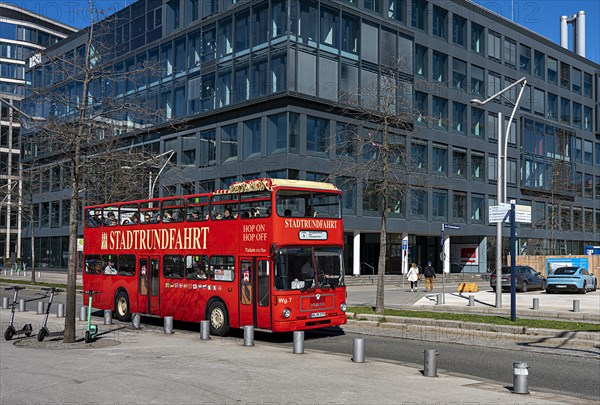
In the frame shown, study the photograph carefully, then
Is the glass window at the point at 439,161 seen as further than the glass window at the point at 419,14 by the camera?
Yes

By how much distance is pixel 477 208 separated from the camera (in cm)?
6312

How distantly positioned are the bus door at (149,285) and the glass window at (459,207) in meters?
42.8

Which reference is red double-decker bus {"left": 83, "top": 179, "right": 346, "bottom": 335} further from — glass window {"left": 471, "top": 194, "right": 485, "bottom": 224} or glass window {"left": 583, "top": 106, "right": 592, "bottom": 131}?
glass window {"left": 583, "top": 106, "right": 592, "bottom": 131}

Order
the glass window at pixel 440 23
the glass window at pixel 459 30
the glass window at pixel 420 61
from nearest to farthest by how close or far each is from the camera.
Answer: the glass window at pixel 420 61, the glass window at pixel 440 23, the glass window at pixel 459 30

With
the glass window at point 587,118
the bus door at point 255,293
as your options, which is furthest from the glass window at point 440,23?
the bus door at point 255,293

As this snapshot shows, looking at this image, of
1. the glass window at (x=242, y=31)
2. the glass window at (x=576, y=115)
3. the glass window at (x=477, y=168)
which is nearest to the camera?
the glass window at (x=242, y=31)

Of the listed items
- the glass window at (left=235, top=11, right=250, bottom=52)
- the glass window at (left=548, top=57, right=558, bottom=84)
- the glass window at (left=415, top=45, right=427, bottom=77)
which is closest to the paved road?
the glass window at (left=235, top=11, right=250, bottom=52)

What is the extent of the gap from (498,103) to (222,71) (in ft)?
93.1

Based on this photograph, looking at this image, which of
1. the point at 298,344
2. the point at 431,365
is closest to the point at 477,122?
the point at 298,344

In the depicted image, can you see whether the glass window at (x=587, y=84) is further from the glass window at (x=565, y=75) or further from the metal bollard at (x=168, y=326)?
the metal bollard at (x=168, y=326)

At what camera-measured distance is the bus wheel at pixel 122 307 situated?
871 inches

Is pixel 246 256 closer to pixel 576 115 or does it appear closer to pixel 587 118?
pixel 576 115

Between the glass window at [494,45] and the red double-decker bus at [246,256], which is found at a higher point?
the glass window at [494,45]

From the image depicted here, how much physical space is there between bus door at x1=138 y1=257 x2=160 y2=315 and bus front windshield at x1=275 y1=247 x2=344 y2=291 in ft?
18.6
